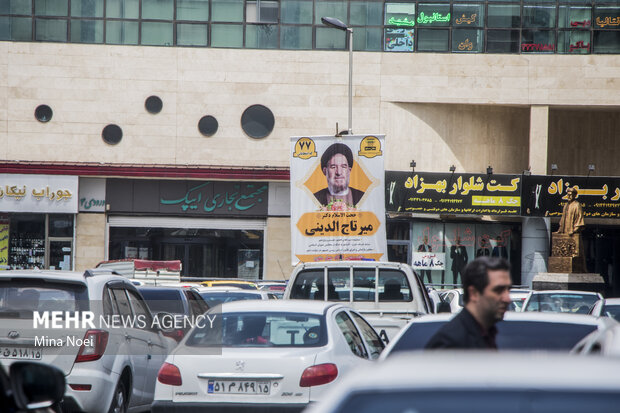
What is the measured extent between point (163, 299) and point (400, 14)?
24.4 meters

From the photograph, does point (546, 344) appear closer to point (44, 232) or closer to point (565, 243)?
point (565, 243)

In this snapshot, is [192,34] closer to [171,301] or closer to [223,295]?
[223,295]

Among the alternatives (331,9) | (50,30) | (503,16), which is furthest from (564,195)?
(50,30)

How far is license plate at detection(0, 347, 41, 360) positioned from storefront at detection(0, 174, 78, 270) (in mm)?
28499

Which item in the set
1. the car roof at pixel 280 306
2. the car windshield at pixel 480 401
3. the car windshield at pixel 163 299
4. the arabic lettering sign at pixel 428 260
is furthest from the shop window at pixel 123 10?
the car windshield at pixel 480 401

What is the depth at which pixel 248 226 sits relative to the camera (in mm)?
37406

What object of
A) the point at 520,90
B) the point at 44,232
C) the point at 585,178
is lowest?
the point at 44,232

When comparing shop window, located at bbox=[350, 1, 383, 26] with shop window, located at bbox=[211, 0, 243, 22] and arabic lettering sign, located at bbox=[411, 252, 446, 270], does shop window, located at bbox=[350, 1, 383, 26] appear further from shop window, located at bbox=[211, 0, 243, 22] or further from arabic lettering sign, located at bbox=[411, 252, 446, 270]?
arabic lettering sign, located at bbox=[411, 252, 446, 270]

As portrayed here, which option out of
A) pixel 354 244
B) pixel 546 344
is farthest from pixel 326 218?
pixel 546 344

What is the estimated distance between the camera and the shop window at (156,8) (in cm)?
3678

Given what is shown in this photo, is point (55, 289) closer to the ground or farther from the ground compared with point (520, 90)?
closer to the ground

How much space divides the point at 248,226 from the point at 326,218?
577 inches

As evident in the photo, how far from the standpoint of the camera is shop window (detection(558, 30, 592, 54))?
37.1m

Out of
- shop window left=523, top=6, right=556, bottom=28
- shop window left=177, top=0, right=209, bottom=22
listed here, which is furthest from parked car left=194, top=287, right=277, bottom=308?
shop window left=523, top=6, right=556, bottom=28
